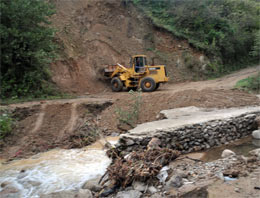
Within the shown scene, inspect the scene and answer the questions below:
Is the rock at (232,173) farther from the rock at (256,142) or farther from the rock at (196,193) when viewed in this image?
the rock at (256,142)

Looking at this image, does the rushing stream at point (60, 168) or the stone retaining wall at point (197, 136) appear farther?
the stone retaining wall at point (197, 136)

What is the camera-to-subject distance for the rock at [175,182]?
13.0 feet

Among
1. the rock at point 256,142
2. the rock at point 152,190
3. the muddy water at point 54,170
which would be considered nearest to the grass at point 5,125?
the muddy water at point 54,170

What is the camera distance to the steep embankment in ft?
50.9

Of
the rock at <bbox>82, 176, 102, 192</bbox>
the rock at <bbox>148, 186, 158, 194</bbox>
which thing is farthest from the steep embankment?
the rock at <bbox>148, 186, 158, 194</bbox>

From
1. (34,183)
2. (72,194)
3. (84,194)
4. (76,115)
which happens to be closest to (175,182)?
(84,194)

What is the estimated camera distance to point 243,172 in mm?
3963

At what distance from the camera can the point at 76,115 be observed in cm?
943

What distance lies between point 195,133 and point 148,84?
274 inches

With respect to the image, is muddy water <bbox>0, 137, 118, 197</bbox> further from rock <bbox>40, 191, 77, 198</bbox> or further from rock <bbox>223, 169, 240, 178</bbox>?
rock <bbox>223, 169, 240, 178</bbox>

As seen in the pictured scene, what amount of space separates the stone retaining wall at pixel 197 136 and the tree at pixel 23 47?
26.0 ft

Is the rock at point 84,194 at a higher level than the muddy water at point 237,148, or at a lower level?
higher

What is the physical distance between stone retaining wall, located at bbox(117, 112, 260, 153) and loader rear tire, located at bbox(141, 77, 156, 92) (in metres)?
6.09

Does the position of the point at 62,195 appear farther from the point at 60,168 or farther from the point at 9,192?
the point at 60,168
